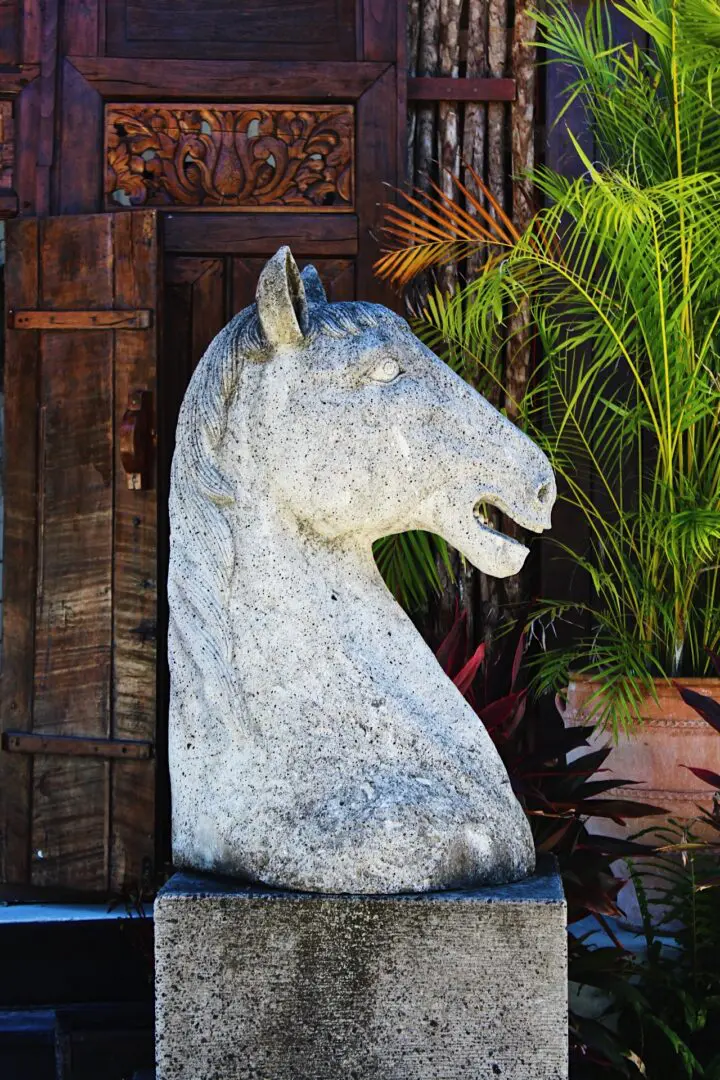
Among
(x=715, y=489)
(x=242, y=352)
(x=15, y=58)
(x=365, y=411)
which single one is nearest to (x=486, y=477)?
(x=365, y=411)

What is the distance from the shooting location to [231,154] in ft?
12.7

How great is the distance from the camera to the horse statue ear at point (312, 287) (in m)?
2.12

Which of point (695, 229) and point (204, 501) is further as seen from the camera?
point (695, 229)

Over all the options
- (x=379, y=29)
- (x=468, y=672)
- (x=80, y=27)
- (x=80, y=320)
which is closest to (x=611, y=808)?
(x=468, y=672)

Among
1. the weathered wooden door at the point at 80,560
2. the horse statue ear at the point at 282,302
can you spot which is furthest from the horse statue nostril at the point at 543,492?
the weathered wooden door at the point at 80,560

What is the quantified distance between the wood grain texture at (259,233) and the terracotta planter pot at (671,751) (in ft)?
5.05

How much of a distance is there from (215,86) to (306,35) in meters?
0.34

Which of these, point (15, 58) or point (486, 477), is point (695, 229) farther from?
point (15, 58)

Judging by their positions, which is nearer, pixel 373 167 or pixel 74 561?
pixel 74 561

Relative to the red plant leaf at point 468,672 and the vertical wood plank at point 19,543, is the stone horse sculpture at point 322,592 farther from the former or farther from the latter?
the vertical wood plank at point 19,543

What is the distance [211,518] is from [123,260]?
74.1 inches

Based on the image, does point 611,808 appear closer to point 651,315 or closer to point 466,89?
point 651,315

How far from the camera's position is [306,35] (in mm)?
3916

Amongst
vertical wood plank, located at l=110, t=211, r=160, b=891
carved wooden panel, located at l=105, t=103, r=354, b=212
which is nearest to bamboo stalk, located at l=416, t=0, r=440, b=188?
carved wooden panel, located at l=105, t=103, r=354, b=212
